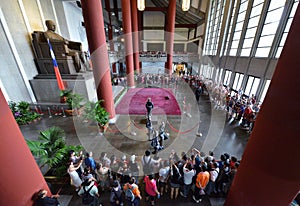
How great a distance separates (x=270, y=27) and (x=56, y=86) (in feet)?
50.4

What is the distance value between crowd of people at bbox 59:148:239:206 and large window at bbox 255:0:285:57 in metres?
9.49

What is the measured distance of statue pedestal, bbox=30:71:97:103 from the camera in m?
8.77

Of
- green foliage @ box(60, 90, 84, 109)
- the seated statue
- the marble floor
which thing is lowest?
the marble floor

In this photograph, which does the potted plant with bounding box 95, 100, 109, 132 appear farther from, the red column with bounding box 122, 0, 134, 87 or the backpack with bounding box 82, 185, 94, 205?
the red column with bounding box 122, 0, 134, 87

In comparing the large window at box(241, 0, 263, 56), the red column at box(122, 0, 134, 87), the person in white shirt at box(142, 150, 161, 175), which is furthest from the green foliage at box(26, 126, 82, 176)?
the large window at box(241, 0, 263, 56)

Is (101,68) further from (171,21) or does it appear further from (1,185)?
(171,21)

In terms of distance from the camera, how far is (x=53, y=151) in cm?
379

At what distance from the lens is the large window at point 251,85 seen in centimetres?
955

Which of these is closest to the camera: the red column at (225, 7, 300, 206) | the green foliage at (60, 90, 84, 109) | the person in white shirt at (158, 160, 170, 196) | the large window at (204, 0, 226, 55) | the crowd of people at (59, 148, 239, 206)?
the red column at (225, 7, 300, 206)

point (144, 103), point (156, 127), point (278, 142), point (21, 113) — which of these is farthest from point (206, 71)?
point (21, 113)

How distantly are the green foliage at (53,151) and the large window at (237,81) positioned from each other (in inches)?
530

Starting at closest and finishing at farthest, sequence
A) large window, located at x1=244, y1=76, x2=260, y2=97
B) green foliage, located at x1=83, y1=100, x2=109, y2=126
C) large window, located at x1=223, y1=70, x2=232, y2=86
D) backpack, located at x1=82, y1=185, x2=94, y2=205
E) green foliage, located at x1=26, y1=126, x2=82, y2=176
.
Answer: backpack, located at x1=82, y1=185, x2=94, y2=205, green foliage, located at x1=26, y1=126, x2=82, y2=176, green foliage, located at x1=83, y1=100, x2=109, y2=126, large window, located at x1=244, y1=76, x2=260, y2=97, large window, located at x1=223, y1=70, x2=232, y2=86

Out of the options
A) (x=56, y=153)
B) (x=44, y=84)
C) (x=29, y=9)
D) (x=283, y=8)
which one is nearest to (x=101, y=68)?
(x=56, y=153)

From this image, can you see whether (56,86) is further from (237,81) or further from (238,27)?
(238,27)
